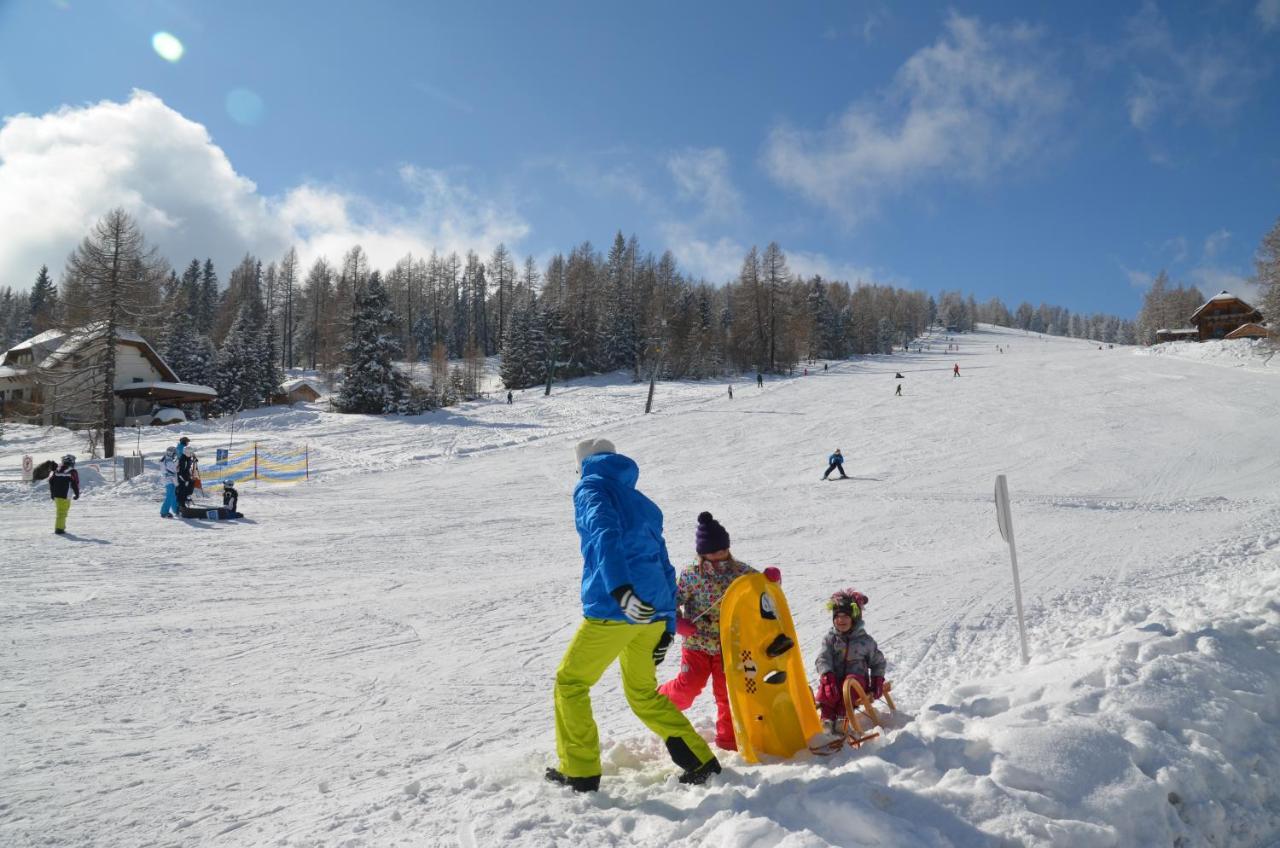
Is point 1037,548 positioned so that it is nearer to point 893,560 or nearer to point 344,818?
point 893,560

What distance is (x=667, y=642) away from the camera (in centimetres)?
385

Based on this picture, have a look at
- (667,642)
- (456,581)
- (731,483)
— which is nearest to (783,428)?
(731,483)

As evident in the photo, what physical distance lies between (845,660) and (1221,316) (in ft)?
283

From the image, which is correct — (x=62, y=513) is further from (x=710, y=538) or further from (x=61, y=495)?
(x=710, y=538)

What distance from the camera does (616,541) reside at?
3.47 metres

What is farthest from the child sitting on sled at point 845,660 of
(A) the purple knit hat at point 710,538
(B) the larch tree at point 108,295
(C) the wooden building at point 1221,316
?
(C) the wooden building at point 1221,316

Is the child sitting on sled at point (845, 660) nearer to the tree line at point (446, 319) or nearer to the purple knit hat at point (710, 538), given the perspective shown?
the purple knit hat at point (710, 538)

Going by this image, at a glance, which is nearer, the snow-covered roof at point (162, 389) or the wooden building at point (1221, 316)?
the snow-covered roof at point (162, 389)

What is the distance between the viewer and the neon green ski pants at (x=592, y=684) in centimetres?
355

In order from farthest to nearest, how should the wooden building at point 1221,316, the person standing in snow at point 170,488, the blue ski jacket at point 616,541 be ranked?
the wooden building at point 1221,316, the person standing in snow at point 170,488, the blue ski jacket at point 616,541

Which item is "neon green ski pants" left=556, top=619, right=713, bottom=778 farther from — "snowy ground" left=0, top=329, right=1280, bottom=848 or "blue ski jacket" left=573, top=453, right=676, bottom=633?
"snowy ground" left=0, top=329, right=1280, bottom=848

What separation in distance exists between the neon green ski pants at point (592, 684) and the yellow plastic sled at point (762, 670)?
1.23 ft

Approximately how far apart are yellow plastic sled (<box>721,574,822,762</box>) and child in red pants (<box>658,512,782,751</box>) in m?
0.35

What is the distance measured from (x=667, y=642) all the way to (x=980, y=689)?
2269 millimetres
